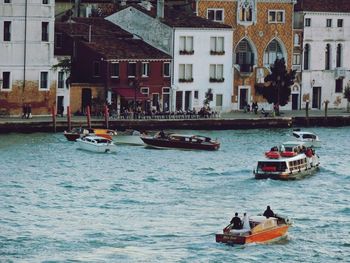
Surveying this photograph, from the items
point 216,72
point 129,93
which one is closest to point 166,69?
point 129,93

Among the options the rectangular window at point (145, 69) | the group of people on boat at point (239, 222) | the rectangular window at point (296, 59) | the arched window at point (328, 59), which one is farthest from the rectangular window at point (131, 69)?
the group of people on boat at point (239, 222)

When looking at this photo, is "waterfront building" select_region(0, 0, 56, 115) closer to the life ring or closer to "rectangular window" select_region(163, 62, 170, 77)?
"rectangular window" select_region(163, 62, 170, 77)

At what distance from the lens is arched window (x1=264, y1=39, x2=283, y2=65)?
307ft

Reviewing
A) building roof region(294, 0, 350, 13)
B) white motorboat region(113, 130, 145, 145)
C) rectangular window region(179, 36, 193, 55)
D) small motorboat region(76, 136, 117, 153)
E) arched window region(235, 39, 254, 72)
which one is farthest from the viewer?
building roof region(294, 0, 350, 13)

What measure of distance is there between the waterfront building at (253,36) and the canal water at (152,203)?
47.1ft

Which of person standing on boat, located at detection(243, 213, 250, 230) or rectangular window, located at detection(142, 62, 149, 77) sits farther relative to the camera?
rectangular window, located at detection(142, 62, 149, 77)

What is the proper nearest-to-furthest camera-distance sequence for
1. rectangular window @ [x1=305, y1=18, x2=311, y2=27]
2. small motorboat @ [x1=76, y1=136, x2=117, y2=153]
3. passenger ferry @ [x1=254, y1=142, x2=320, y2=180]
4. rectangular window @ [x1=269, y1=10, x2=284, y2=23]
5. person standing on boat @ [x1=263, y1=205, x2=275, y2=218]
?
person standing on boat @ [x1=263, y1=205, x2=275, y2=218]
passenger ferry @ [x1=254, y1=142, x2=320, y2=180]
small motorboat @ [x1=76, y1=136, x2=117, y2=153]
rectangular window @ [x1=269, y1=10, x2=284, y2=23]
rectangular window @ [x1=305, y1=18, x2=311, y2=27]

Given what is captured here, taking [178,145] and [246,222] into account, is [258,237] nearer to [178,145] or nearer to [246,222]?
[246,222]

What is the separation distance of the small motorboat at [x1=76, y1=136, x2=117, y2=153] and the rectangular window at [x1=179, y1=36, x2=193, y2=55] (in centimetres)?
1492

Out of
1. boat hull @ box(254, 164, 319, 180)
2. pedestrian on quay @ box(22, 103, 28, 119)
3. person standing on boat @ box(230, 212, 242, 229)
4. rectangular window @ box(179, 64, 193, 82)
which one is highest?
rectangular window @ box(179, 64, 193, 82)

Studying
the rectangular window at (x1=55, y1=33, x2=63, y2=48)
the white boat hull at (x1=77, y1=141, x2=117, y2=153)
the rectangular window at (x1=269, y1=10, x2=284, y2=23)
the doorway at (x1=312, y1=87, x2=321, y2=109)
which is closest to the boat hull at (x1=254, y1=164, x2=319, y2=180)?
the white boat hull at (x1=77, y1=141, x2=117, y2=153)

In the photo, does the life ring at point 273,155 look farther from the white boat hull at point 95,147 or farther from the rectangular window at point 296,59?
the rectangular window at point 296,59

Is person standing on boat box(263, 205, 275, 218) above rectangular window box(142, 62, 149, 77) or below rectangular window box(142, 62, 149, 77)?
below

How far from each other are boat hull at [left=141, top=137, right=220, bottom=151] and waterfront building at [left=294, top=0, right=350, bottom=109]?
828 inches
